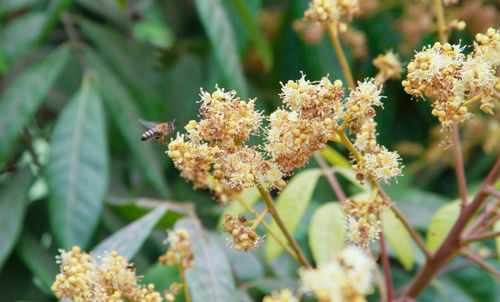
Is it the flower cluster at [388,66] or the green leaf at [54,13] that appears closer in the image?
the flower cluster at [388,66]

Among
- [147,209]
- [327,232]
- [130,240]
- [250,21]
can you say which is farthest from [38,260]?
[250,21]

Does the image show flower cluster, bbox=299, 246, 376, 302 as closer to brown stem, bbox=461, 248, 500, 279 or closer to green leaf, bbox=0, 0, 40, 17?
brown stem, bbox=461, 248, 500, 279

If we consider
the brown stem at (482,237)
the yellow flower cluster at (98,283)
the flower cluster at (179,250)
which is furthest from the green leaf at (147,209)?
the brown stem at (482,237)

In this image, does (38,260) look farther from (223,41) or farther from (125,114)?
(223,41)

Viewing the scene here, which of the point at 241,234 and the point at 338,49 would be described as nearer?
the point at 241,234

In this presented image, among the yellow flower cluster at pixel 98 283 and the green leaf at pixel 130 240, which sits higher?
the green leaf at pixel 130 240

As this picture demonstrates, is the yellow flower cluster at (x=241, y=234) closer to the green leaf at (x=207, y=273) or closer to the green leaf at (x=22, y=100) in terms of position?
the green leaf at (x=207, y=273)

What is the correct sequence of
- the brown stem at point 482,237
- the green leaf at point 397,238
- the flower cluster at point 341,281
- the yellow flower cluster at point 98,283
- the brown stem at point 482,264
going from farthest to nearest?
1. the green leaf at point 397,238
2. the brown stem at point 482,264
3. the brown stem at point 482,237
4. the yellow flower cluster at point 98,283
5. the flower cluster at point 341,281
